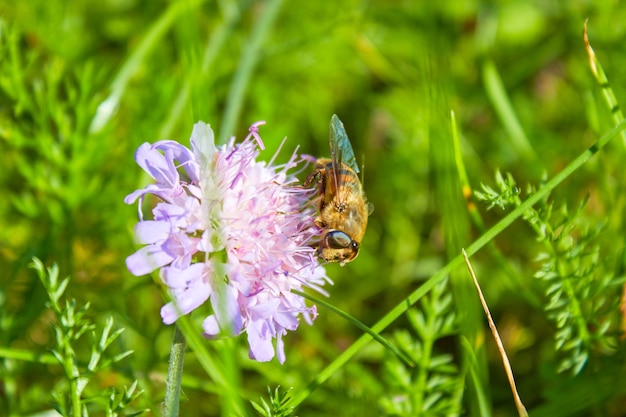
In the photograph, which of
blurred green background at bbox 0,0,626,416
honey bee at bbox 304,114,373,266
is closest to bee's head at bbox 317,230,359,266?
honey bee at bbox 304,114,373,266

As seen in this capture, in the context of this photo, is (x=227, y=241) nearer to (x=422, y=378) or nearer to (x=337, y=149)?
(x=337, y=149)

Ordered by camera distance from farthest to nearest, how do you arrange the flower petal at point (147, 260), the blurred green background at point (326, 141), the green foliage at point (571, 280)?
1. the blurred green background at point (326, 141)
2. the green foliage at point (571, 280)
3. the flower petal at point (147, 260)

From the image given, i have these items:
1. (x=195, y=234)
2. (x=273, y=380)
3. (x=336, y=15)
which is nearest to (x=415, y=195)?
(x=336, y=15)

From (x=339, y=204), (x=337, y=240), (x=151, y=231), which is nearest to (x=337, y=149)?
(x=339, y=204)

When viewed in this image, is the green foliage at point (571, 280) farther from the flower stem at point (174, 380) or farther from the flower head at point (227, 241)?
the flower stem at point (174, 380)

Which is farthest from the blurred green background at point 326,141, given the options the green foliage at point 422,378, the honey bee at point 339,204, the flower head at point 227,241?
the flower head at point 227,241

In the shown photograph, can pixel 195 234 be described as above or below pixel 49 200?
below

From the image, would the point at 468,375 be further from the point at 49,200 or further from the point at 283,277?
the point at 49,200
